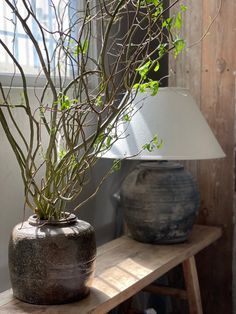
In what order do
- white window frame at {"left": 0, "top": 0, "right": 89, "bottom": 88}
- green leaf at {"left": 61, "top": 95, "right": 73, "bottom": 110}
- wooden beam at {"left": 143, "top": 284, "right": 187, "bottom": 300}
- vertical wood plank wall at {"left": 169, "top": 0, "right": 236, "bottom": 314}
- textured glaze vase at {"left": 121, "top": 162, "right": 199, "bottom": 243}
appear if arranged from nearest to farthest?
green leaf at {"left": 61, "top": 95, "right": 73, "bottom": 110}, white window frame at {"left": 0, "top": 0, "right": 89, "bottom": 88}, textured glaze vase at {"left": 121, "top": 162, "right": 199, "bottom": 243}, wooden beam at {"left": 143, "top": 284, "right": 187, "bottom": 300}, vertical wood plank wall at {"left": 169, "top": 0, "right": 236, "bottom": 314}

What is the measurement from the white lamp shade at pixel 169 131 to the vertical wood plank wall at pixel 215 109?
327mm

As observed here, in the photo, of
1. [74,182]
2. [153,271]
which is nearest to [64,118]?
[74,182]

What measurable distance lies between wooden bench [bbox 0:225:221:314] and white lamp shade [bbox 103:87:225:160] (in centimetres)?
33

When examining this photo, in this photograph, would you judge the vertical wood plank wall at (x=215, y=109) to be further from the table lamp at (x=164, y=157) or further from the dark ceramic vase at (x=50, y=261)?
the dark ceramic vase at (x=50, y=261)

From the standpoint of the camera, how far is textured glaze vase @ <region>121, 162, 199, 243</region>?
1.64m

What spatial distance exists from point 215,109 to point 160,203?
54 cm

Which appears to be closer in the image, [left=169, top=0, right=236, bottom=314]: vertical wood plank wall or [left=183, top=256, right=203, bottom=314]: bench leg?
[left=183, top=256, right=203, bottom=314]: bench leg

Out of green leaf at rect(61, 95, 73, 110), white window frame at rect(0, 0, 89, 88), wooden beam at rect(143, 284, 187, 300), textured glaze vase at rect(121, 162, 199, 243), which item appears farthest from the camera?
wooden beam at rect(143, 284, 187, 300)

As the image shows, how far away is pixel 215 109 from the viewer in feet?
6.41

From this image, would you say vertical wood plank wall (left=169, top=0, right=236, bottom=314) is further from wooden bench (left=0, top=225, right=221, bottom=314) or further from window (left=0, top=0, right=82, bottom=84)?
window (left=0, top=0, right=82, bottom=84)

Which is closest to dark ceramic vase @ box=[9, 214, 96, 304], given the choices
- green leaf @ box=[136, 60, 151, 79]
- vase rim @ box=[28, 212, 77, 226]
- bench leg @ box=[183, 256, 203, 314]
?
vase rim @ box=[28, 212, 77, 226]

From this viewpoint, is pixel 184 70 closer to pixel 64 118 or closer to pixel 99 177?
pixel 99 177

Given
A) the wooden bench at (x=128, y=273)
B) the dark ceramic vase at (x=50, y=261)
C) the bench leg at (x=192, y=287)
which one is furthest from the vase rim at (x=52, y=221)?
the bench leg at (x=192, y=287)

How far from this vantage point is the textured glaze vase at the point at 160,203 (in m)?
1.64
